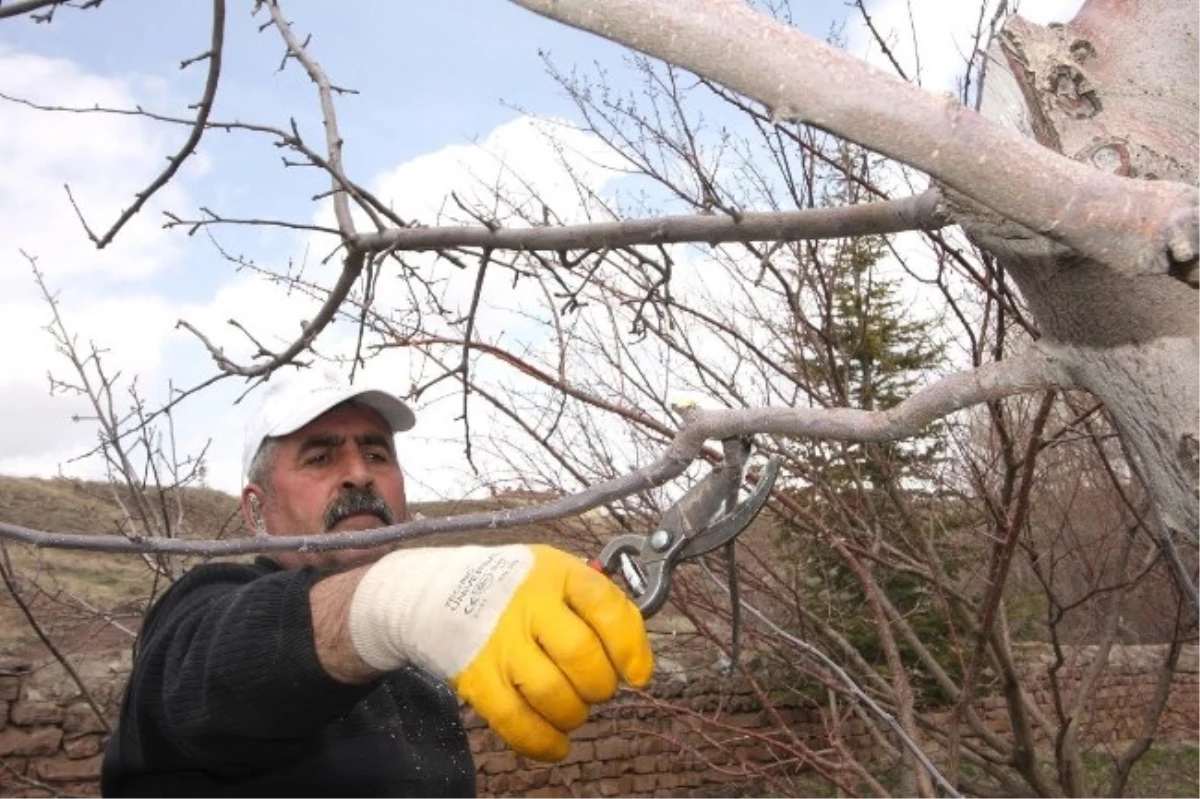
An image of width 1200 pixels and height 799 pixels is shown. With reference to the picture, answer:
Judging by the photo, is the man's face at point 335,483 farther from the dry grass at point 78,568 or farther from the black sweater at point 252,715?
the dry grass at point 78,568


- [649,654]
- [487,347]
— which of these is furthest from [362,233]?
[649,654]

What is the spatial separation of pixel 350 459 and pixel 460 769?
0.79 m

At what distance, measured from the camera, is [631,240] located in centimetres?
181

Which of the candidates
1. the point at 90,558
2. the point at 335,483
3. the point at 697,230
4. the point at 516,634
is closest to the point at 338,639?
the point at 516,634

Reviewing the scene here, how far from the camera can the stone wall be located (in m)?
4.29

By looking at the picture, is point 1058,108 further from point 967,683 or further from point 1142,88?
point 967,683

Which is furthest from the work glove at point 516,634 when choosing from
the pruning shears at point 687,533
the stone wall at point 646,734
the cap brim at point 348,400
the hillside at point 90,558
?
the hillside at point 90,558

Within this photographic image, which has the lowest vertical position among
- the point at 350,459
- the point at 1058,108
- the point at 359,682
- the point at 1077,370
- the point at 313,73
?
the point at 359,682

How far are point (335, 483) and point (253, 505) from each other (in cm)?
28

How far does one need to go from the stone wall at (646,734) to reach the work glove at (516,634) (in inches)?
72.7

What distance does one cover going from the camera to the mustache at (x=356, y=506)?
2404 mm

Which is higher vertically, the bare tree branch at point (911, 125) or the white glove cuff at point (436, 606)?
the bare tree branch at point (911, 125)

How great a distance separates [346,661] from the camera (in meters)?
1.34

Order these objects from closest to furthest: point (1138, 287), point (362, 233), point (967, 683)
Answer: point (1138, 287) → point (362, 233) → point (967, 683)
